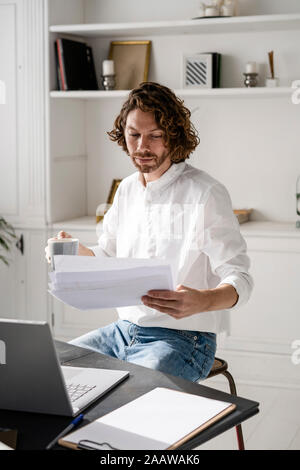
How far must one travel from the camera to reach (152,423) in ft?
4.10

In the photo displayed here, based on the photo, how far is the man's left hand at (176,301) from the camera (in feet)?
5.16

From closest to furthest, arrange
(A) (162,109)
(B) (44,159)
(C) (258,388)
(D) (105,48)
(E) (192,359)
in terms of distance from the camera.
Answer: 1. (E) (192,359)
2. (A) (162,109)
3. (C) (258,388)
4. (B) (44,159)
5. (D) (105,48)

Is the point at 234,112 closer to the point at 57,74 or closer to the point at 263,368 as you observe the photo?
the point at 57,74

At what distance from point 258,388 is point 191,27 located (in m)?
1.95

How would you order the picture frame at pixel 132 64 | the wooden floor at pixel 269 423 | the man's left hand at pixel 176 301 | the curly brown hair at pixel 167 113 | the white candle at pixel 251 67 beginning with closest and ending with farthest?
1. the man's left hand at pixel 176 301
2. the curly brown hair at pixel 167 113
3. the wooden floor at pixel 269 423
4. the white candle at pixel 251 67
5. the picture frame at pixel 132 64

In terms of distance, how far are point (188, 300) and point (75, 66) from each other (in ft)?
8.25

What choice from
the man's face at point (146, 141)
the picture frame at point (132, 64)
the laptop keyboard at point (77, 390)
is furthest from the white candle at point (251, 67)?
the laptop keyboard at point (77, 390)

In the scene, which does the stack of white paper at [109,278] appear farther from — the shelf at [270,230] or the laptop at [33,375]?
the shelf at [270,230]

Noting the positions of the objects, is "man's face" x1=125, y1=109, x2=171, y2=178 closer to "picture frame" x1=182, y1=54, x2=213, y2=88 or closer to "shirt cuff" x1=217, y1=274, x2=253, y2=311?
"shirt cuff" x1=217, y1=274, x2=253, y2=311

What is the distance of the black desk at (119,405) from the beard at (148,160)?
74 centimetres

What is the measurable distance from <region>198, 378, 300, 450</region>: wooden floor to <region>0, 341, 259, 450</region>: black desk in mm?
1300

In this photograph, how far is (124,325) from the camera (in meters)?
2.16

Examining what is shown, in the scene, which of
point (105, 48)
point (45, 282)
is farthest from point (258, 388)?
point (105, 48)

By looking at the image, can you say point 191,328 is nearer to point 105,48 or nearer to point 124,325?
point 124,325
